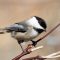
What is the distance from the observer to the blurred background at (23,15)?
147cm

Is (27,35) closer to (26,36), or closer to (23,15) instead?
(26,36)

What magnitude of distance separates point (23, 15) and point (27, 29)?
0.91 metres

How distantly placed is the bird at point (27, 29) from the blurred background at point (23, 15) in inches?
17.7

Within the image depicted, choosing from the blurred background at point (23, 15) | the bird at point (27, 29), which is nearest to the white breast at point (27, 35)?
the bird at point (27, 29)

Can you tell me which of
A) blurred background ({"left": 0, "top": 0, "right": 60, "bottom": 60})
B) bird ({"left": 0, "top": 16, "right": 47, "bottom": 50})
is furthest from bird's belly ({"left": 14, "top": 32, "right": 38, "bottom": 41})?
blurred background ({"left": 0, "top": 0, "right": 60, "bottom": 60})

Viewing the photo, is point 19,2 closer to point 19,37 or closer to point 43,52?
point 43,52

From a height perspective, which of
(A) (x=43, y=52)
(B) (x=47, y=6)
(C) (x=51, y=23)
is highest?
(B) (x=47, y=6)

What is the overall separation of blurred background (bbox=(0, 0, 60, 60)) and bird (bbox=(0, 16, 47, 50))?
17.7 inches

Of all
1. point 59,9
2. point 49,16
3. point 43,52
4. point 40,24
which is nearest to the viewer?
point 40,24

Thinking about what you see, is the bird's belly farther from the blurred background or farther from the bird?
the blurred background

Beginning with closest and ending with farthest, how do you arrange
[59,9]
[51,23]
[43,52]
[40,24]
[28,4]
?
[40,24], [43,52], [51,23], [59,9], [28,4]

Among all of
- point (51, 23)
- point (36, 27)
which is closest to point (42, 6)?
point (51, 23)

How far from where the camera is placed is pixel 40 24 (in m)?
0.81

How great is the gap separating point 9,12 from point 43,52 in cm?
65
